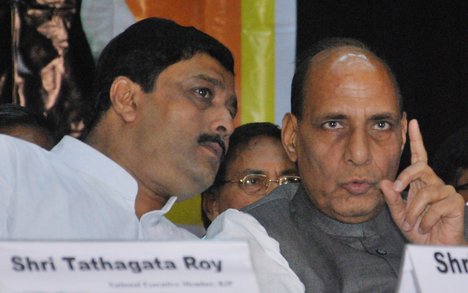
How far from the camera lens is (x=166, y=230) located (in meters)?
2.93

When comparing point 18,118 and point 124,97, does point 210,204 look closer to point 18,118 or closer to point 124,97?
point 18,118

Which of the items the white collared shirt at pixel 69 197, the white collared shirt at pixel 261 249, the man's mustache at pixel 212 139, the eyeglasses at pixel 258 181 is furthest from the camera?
→ the eyeglasses at pixel 258 181

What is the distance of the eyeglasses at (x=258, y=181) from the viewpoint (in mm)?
3809

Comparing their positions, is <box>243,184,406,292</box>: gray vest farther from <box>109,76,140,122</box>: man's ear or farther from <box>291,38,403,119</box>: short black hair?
<box>109,76,140,122</box>: man's ear

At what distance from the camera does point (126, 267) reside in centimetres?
161

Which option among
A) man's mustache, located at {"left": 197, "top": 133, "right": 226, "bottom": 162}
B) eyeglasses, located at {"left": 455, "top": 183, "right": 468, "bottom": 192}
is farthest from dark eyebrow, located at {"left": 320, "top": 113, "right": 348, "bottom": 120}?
eyeglasses, located at {"left": 455, "top": 183, "right": 468, "bottom": 192}

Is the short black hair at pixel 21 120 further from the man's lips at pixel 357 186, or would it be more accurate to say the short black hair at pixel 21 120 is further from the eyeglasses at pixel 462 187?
the eyeglasses at pixel 462 187

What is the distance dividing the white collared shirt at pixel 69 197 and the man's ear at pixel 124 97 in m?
0.16

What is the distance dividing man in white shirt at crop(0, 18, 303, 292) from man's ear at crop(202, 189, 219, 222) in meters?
0.93

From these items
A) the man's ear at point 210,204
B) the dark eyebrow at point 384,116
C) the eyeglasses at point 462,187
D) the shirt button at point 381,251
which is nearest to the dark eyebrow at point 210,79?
the dark eyebrow at point 384,116

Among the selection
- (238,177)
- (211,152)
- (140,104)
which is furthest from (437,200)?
(238,177)

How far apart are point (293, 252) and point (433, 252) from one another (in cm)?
A: 89

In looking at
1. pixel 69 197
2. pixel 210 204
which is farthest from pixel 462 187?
pixel 69 197

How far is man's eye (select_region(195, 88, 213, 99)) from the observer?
2943mm
